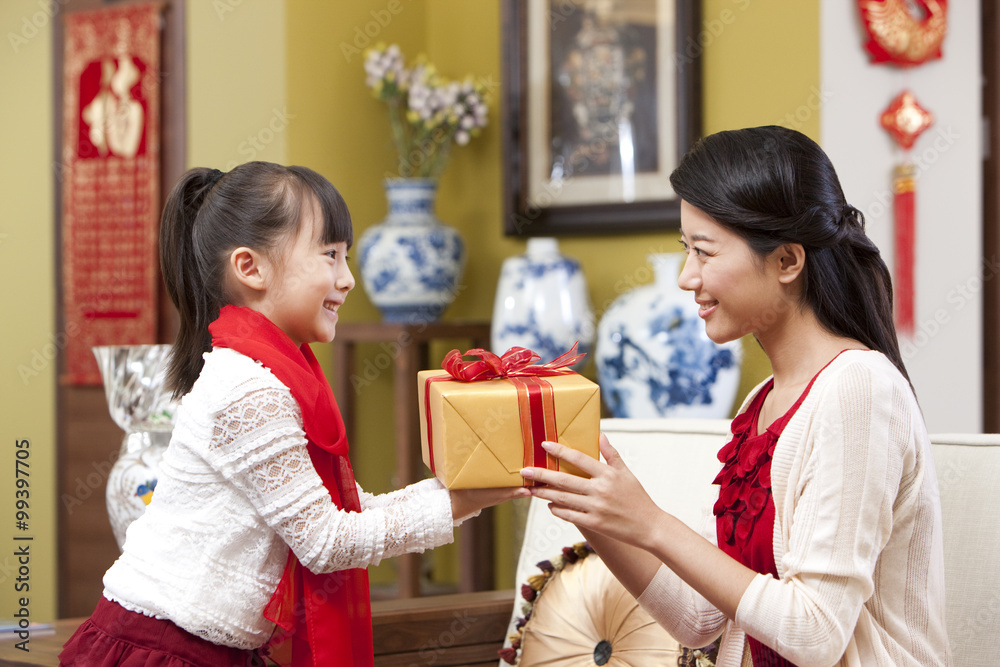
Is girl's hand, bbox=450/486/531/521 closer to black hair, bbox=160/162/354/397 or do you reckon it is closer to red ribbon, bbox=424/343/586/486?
red ribbon, bbox=424/343/586/486

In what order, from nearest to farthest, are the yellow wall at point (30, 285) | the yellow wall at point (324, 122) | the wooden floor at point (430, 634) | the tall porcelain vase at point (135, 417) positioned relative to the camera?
1. the wooden floor at point (430, 634)
2. the tall porcelain vase at point (135, 417)
3. the yellow wall at point (324, 122)
4. the yellow wall at point (30, 285)

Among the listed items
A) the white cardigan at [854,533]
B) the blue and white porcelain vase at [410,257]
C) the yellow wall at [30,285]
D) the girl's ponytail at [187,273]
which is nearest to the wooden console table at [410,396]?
the blue and white porcelain vase at [410,257]

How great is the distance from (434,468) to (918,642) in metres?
0.62

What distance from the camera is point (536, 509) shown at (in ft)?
6.61

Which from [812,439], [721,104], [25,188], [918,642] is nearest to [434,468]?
[812,439]

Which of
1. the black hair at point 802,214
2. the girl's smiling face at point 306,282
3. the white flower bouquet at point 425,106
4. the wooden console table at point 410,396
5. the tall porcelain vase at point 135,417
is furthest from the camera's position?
the white flower bouquet at point 425,106

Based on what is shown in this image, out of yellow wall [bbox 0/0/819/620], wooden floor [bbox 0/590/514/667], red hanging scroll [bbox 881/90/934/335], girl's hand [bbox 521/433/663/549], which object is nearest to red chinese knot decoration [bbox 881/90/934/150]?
red hanging scroll [bbox 881/90/934/335]

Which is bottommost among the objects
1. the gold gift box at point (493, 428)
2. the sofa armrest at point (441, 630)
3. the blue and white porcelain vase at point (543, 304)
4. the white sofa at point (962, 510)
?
the sofa armrest at point (441, 630)

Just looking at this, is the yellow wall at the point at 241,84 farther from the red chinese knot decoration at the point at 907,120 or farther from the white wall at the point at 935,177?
the red chinese knot decoration at the point at 907,120

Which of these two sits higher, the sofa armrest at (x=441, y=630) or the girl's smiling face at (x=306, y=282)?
the girl's smiling face at (x=306, y=282)

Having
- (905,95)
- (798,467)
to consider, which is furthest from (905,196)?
(798,467)

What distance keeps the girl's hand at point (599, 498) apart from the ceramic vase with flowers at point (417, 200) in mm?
1904

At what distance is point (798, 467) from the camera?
123 cm

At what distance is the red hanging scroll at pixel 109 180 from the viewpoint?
3301 mm
